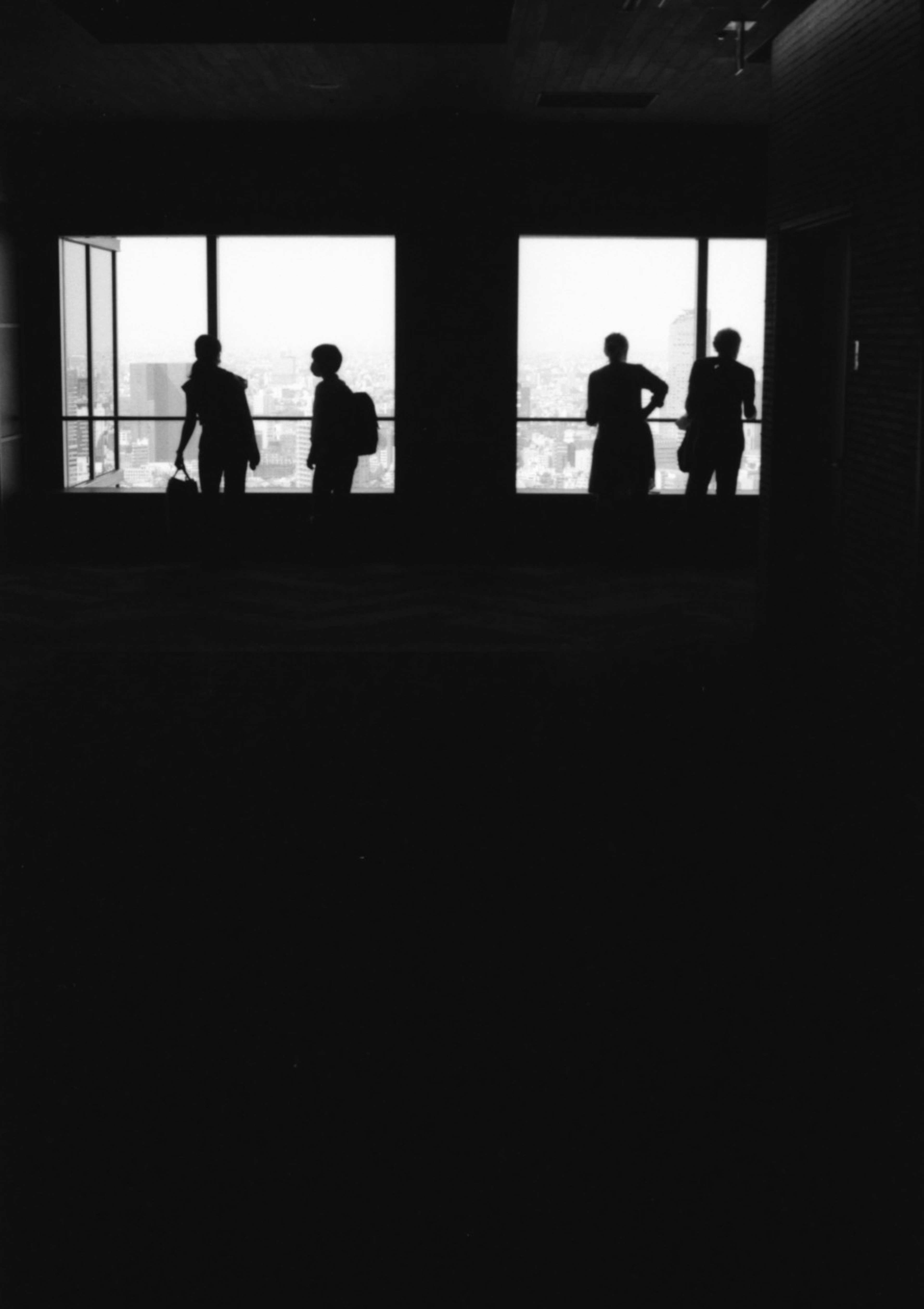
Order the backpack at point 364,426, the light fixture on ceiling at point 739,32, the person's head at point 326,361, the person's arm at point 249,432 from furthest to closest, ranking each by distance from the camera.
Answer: the person's arm at point 249,432 → the backpack at point 364,426 → the person's head at point 326,361 → the light fixture on ceiling at point 739,32

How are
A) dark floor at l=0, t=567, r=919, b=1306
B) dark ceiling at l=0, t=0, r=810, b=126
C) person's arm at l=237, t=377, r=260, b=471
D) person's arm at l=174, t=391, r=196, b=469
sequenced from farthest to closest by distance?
1. person's arm at l=237, t=377, r=260, b=471
2. person's arm at l=174, t=391, r=196, b=469
3. dark ceiling at l=0, t=0, r=810, b=126
4. dark floor at l=0, t=567, r=919, b=1306

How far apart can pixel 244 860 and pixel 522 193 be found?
857cm

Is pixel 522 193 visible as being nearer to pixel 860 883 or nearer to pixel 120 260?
pixel 120 260

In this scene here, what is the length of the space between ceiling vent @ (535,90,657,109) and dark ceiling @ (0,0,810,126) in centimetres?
2

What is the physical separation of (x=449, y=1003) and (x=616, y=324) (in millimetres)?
9761

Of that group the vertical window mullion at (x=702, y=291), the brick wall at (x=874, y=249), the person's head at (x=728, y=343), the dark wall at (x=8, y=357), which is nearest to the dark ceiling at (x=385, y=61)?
the brick wall at (x=874, y=249)

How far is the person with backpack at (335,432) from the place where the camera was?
10805 mm

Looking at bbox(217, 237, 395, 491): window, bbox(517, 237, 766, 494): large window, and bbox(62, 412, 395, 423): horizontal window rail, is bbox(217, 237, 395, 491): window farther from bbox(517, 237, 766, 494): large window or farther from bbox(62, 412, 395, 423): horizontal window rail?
bbox(517, 237, 766, 494): large window

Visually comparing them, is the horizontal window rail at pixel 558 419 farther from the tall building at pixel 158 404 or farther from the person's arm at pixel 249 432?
the tall building at pixel 158 404

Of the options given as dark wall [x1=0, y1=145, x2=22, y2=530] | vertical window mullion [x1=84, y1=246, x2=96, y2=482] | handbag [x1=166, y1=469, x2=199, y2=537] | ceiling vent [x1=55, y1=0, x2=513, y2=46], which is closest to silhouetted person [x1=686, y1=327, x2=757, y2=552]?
ceiling vent [x1=55, y1=0, x2=513, y2=46]

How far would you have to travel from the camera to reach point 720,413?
36.0ft

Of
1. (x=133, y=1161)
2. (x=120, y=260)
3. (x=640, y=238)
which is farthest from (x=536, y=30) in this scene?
(x=133, y=1161)

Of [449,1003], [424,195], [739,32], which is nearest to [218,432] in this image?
[424,195]

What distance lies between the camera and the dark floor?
2.54m
